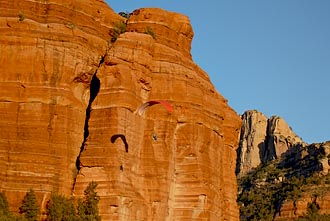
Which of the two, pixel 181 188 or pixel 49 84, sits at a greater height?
pixel 49 84

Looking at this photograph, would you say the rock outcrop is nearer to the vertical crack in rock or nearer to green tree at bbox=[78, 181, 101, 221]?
the vertical crack in rock

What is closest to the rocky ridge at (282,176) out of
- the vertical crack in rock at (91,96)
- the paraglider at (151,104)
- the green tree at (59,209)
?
the paraglider at (151,104)

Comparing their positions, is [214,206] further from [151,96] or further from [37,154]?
[37,154]

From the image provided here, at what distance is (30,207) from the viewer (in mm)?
63688

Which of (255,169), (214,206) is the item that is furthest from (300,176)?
(214,206)

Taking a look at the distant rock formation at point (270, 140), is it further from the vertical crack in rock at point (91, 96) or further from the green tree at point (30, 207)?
the green tree at point (30, 207)

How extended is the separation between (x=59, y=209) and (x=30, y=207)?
205 cm

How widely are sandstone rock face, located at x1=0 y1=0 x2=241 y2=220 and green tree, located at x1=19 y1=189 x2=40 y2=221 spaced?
1.04 metres

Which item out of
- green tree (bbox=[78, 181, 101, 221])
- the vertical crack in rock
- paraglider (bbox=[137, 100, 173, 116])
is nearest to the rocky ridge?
paraglider (bbox=[137, 100, 173, 116])

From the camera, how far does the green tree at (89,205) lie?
65.4 meters

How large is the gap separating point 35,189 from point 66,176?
119 inches

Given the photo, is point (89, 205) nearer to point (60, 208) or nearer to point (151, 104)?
point (60, 208)

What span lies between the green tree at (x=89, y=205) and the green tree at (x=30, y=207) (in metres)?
3.46

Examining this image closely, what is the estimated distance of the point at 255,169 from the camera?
192m
